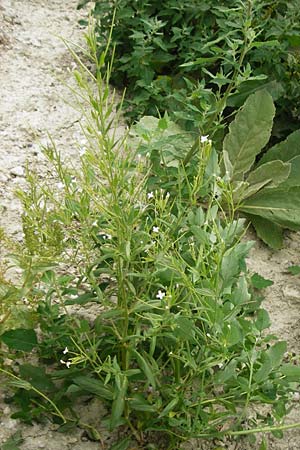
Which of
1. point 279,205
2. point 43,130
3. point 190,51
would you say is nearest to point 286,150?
point 279,205

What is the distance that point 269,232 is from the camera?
10.0ft

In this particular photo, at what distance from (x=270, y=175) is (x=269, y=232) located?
0.72 ft

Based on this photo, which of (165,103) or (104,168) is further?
(165,103)

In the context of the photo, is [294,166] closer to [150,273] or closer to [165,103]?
[165,103]

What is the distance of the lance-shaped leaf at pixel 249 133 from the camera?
3039 millimetres

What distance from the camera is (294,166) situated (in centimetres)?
312

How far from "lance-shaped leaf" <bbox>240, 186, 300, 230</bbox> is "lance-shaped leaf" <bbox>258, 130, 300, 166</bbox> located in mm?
178

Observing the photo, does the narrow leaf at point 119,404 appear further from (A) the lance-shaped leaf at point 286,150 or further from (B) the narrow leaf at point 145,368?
(A) the lance-shaped leaf at point 286,150

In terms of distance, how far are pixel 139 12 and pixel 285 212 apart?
1.17m

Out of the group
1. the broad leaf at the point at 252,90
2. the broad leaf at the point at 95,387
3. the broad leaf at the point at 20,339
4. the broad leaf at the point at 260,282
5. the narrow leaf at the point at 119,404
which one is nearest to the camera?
the narrow leaf at the point at 119,404

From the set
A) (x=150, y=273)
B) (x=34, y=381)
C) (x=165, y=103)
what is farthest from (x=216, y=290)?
(x=165, y=103)

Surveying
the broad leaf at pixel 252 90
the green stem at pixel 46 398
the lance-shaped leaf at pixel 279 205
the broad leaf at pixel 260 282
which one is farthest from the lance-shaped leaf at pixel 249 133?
the green stem at pixel 46 398

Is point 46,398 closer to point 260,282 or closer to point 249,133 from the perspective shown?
point 260,282

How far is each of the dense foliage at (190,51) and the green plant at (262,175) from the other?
0.16 meters
